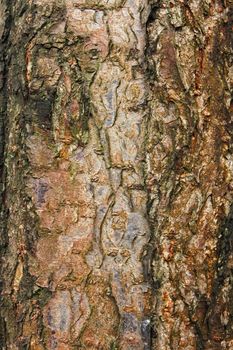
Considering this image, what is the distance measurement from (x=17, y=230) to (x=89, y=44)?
42cm

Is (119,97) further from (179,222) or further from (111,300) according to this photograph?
(111,300)

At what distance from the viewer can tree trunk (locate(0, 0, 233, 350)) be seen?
1.74 m

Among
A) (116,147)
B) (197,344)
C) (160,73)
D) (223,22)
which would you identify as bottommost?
(197,344)

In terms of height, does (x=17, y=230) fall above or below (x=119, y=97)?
below

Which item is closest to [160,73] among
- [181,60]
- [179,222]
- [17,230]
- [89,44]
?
[181,60]

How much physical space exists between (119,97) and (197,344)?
0.53 meters

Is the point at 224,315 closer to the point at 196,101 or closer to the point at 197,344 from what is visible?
the point at 197,344

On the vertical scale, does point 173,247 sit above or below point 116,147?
below

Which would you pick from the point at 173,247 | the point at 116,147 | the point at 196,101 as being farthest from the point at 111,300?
the point at 196,101

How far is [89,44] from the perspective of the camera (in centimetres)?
175

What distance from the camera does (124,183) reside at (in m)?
1.75

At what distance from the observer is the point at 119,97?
1.76 metres

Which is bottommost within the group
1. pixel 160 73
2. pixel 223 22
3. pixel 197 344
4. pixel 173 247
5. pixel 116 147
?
pixel 197 344

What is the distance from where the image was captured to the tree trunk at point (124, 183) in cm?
174
